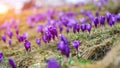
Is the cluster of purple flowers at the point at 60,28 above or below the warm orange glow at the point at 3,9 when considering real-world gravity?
below

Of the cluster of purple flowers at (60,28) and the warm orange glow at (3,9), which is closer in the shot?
the cluster of purple flowers at (60,28)

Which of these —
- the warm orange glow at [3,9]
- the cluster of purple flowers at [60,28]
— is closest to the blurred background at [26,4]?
the warm orange glow at [3,9]

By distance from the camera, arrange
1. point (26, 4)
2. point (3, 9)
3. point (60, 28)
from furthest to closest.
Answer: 1. point (26, 4)
2. point (3, 9)
3. point (60, 28)

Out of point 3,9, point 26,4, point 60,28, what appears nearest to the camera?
point 60,28

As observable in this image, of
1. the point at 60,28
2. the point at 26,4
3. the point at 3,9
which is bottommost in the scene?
the point at 60,28

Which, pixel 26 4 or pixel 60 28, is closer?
pixel 60 28

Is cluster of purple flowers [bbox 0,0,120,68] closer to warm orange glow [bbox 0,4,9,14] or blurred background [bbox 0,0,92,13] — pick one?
warm orange glow [bbox 0,4,9,14]

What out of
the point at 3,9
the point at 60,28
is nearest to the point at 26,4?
the point at 3,9

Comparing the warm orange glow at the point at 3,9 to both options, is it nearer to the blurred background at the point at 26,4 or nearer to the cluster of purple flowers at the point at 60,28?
the blurred background at the point at 26,4

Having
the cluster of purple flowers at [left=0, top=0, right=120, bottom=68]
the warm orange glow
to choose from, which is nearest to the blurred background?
the warm orange glow

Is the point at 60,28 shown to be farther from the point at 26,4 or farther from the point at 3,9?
the point at 26,4

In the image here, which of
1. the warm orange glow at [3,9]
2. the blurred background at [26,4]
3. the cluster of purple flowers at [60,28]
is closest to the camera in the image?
the cluster of purple flowers at [60,28]
